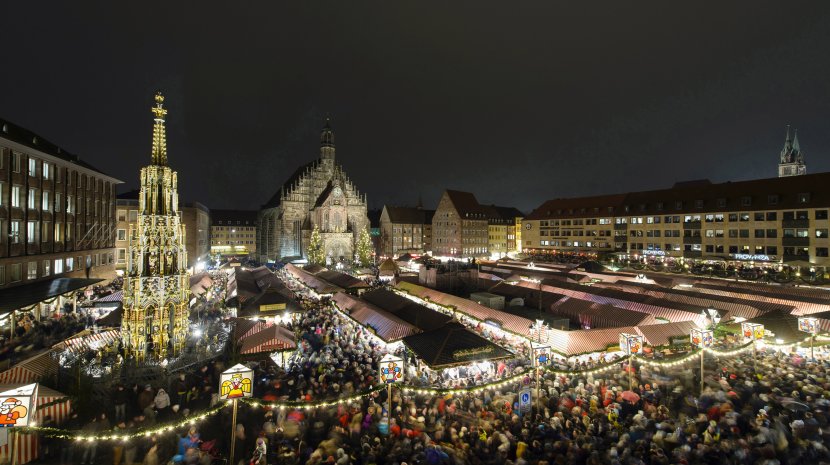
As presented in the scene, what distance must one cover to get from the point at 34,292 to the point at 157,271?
15.1 metres

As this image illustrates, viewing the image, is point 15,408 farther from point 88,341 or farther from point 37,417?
point 88,341

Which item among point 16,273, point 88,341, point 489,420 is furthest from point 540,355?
point 16,273

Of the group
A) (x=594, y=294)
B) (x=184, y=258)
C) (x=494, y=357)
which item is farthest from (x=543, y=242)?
(x=184, y=258)

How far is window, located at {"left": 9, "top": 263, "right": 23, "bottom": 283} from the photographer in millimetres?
24002

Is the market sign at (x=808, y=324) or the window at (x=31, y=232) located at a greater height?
the window at (x=31, y=232)

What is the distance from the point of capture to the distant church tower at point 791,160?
10762 centimetres

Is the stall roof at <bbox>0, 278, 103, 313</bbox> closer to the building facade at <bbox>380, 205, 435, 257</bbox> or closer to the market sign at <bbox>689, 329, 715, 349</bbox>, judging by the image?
the market sign at <bbox>689, 329, 715, 349</bbox>

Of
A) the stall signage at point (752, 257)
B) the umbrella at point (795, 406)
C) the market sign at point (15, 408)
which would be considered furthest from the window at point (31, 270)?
the stall signage at point (752, 257)

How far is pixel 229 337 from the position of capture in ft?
57.4

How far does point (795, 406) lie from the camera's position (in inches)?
451

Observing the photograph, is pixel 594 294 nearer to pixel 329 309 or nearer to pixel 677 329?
pixel 677 329

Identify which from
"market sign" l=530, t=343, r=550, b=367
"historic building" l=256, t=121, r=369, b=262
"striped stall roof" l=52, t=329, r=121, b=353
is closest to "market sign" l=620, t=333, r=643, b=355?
"market sign" l=530, t=343, r=550, b=367

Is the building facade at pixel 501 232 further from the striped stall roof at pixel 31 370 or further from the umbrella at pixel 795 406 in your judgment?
the striped stall roof at pixel 31 370

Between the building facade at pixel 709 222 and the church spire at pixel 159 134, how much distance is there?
58.7 m
